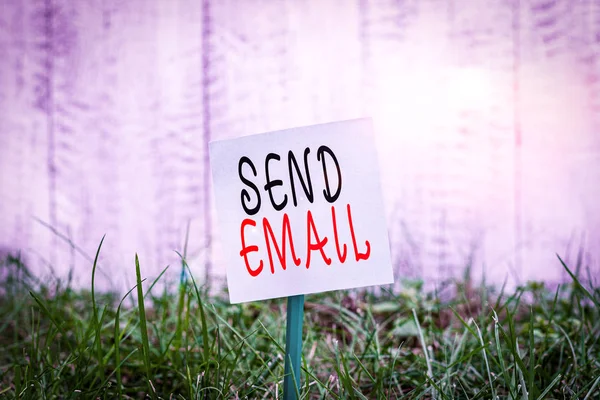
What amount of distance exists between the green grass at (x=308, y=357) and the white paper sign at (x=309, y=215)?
0.22ft

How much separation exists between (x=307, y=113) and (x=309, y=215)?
88cm

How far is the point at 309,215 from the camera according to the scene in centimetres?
54

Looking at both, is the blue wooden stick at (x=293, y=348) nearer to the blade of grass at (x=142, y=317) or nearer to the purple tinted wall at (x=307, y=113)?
the blade of grass at (x=142, y=317)

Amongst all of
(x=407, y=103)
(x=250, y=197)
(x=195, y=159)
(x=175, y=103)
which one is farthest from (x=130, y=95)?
(x=250, y=197)

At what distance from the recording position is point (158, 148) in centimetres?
145

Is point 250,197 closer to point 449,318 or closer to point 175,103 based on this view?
point 449,318

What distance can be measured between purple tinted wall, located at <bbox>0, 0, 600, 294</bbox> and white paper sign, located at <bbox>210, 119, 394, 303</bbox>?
814 millimetres

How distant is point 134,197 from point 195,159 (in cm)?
21

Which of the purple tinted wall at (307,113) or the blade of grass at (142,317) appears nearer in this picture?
the blade of grass at (142,317)

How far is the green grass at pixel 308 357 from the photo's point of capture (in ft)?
1.82

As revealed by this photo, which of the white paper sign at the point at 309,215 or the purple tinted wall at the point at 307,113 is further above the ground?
the purple tinted wall at the point at 307,113

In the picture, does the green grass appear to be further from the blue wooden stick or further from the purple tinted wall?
the purple tinted wall

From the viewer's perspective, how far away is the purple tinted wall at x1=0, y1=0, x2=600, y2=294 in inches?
51.4

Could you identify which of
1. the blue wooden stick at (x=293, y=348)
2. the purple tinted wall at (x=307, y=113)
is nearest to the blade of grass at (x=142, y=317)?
the blue wooden stick at (x=293, y=348)
